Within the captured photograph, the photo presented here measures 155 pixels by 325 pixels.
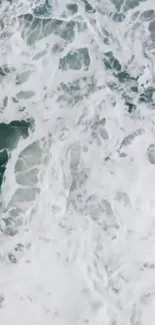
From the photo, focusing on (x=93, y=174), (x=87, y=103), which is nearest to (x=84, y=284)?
(x=93, y=174)

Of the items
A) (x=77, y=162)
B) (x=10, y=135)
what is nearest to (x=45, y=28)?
(x=10, y=135)

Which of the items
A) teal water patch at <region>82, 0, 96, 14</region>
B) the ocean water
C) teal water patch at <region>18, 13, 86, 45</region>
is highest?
teal water patch at <region>82, 0, 96, 14</region>

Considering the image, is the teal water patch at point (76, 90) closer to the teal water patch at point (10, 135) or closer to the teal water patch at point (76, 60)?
the teal water patch at point (76, 60)

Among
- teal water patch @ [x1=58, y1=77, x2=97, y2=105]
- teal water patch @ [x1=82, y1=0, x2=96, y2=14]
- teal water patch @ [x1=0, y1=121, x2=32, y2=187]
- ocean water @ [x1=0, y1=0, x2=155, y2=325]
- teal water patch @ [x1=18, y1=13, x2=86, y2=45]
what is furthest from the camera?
teal water patch @ [x1=82, y1=0, x2=96, y2=14]


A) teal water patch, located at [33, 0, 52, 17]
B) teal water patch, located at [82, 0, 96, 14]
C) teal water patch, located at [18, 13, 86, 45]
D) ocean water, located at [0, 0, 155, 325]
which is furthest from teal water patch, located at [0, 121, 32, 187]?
teal water patch, located at [82, 0, 96, 14]

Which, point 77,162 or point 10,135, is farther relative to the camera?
point 10,135

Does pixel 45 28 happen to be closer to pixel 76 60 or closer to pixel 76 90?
pixel 76 60

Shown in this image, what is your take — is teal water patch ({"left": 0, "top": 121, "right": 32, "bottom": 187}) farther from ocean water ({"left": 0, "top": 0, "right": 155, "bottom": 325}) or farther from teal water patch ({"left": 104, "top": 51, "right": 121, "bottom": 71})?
teal water patch ({"left": 104, "top": 51, "right": 121, "bottom": 71})
